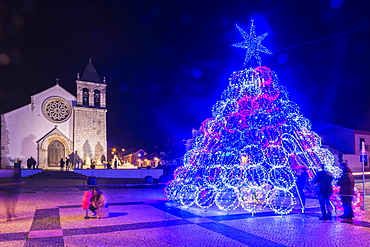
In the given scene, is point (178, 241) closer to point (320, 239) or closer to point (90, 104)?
point (320, 239)

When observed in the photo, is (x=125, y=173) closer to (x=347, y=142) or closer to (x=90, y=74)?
(x=90, y=74)

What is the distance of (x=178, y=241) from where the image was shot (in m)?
6.91

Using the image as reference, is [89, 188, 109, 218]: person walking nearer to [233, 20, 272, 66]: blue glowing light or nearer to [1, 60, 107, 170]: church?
[233, 20, 272, 66]: blue glowing light

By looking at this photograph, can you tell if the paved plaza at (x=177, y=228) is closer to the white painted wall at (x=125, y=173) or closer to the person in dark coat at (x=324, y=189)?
the person in dark coat at (x=324, y=189)

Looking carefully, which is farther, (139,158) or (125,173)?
(139,158)

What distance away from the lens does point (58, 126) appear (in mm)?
36969

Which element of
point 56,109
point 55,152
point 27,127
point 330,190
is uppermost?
point 56,109

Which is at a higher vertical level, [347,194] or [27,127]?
[27,127]

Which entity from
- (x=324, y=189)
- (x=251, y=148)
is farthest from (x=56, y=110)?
(x=324, y=189)

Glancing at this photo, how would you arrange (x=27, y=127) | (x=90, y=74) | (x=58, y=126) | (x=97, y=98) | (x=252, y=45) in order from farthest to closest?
(x=97, y=98) < (x=90, y=74) < (x=58, y=126) < (x=27, y=127) < (x=252, y=45)

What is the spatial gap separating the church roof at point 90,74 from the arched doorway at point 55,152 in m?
8.33

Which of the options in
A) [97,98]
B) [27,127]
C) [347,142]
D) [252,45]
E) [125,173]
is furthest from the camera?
[347,142]

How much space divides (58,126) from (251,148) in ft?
103

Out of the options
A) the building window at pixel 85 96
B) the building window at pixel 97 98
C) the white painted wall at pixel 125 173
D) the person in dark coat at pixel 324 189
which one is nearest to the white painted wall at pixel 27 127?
the building window at pixel 85 96
